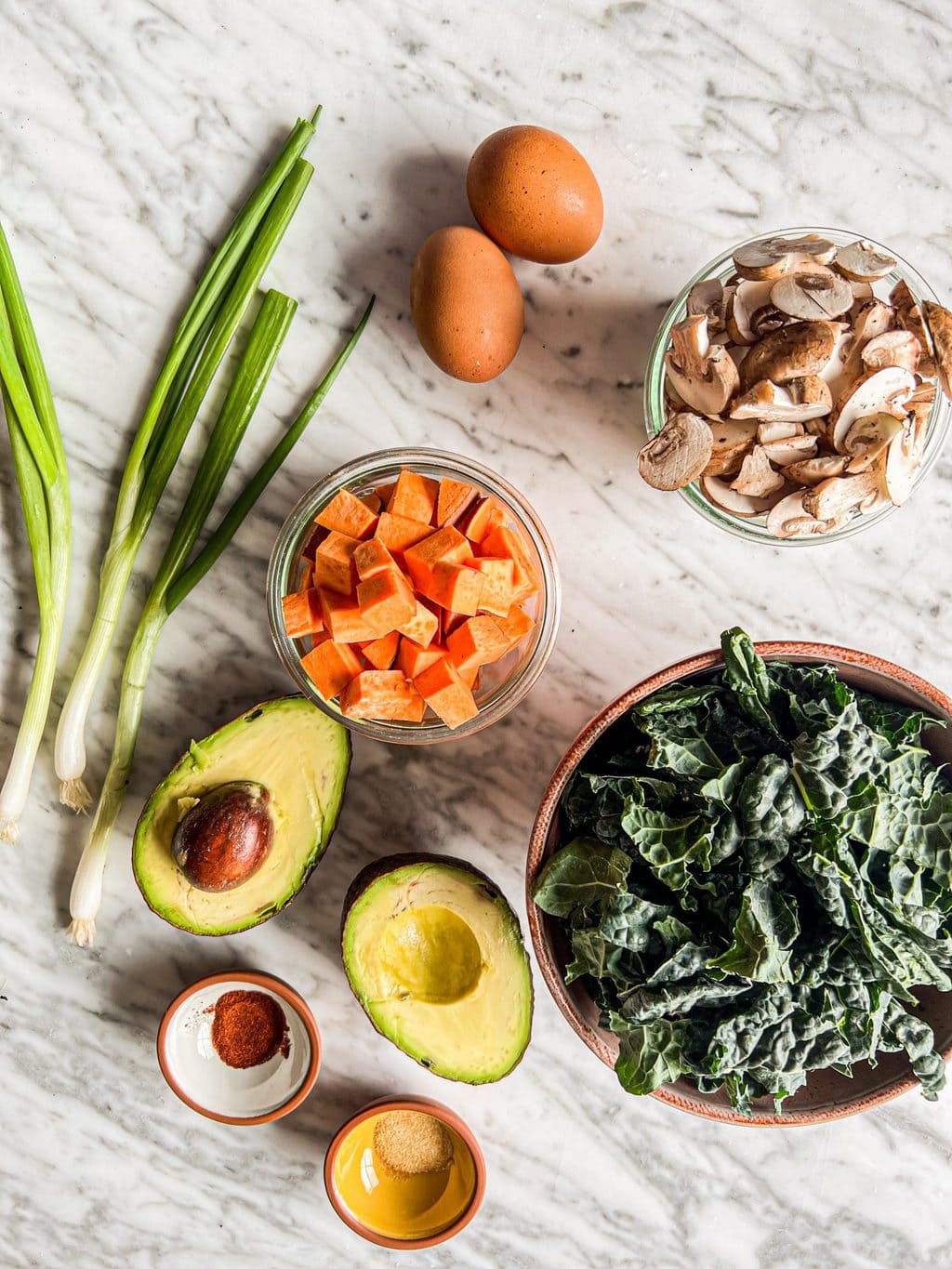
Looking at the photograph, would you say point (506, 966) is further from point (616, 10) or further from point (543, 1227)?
point (616, 10)

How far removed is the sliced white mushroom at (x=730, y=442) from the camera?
1025 millimetres

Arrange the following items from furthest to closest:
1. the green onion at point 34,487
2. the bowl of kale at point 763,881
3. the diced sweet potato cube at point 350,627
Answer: the green onion at point 34,487
the diced sweet potato cube at point 350,627
the bowl of kale at point 763,881

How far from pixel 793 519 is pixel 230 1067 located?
3.27ft

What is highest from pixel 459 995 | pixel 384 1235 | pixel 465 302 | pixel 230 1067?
pixel 465 302

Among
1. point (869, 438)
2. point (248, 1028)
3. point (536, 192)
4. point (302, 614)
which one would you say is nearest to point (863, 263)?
point (869, 438)

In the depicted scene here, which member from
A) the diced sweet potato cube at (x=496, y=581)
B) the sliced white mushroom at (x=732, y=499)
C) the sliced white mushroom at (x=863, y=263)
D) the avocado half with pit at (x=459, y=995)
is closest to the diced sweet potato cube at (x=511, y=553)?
the diced sweet potato cube at (x=496, y=581)

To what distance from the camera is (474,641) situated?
105 centimetres

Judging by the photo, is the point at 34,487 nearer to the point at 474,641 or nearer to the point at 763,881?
the point at 474,641

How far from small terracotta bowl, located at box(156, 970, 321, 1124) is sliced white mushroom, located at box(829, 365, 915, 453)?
94 centimetres

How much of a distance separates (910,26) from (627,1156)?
1.53 metres

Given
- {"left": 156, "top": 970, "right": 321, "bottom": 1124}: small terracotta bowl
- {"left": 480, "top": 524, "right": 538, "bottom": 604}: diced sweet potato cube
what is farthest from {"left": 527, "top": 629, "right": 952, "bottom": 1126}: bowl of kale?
{"left": 156, "top": 970, "right": 321, "bottom": 1124}: small terracotta bowl

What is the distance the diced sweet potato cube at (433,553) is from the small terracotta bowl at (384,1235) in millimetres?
685

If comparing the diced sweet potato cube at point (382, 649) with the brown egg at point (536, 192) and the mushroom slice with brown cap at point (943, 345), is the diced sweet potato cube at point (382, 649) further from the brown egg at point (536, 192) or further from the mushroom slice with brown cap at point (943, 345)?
the mushroom slice with brown cap at point (943, 345)

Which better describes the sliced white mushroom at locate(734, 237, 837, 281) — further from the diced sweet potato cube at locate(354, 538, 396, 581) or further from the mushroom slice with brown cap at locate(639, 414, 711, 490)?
the diced sweet potato cube at locate(354, 538, 396, 581)
